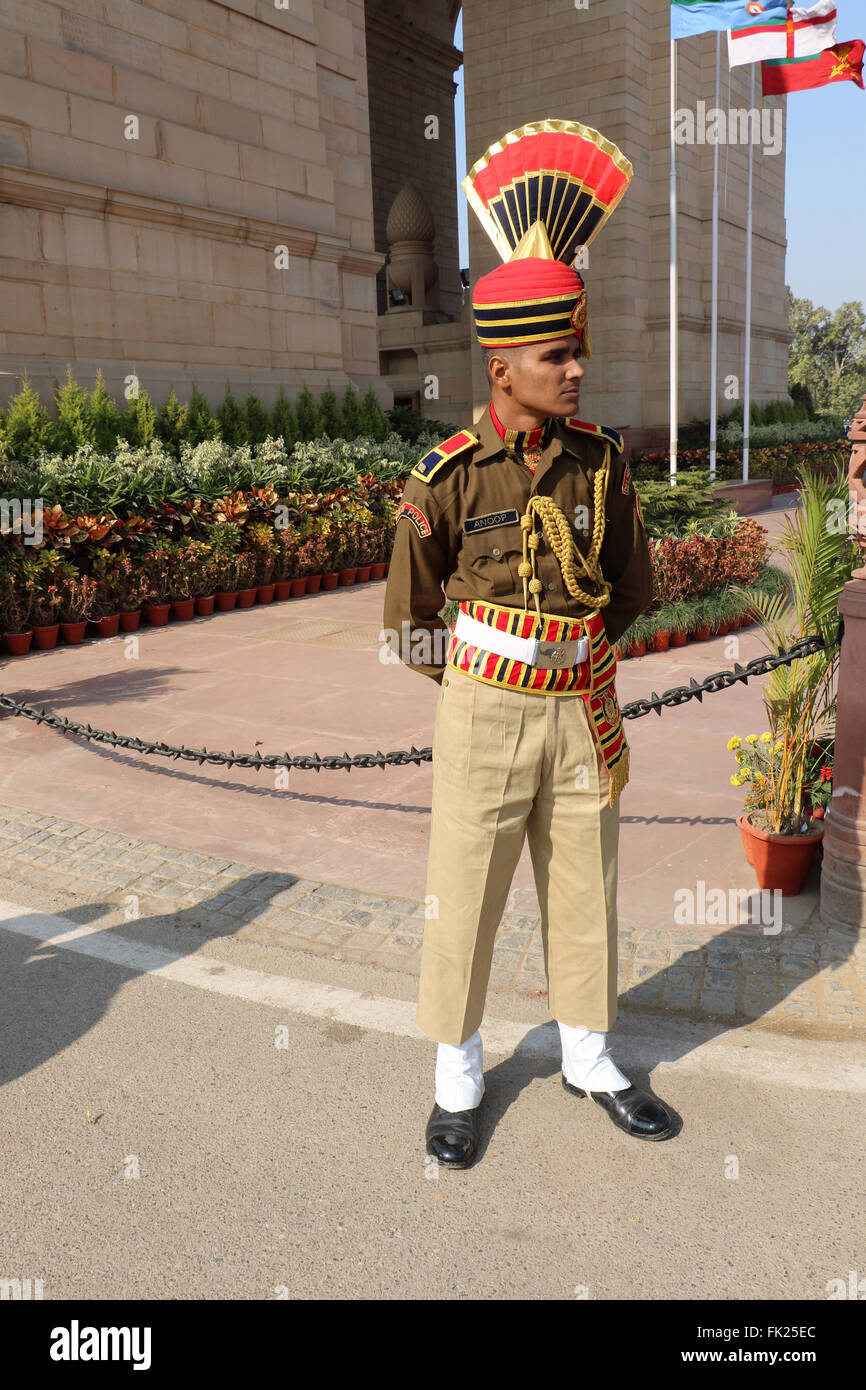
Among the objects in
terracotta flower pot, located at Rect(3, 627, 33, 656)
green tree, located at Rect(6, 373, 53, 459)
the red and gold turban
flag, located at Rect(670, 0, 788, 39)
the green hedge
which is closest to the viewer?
the red and gold turban

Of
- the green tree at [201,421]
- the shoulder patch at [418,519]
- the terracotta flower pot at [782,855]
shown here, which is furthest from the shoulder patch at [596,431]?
the green tree at [201,421]

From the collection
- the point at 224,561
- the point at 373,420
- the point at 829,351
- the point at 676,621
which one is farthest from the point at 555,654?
the point at 829,351

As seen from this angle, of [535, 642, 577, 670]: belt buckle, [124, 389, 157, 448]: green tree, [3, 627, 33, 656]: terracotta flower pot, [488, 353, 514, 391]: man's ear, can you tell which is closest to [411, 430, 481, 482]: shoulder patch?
[488, 353, 514, 391]: man's ear

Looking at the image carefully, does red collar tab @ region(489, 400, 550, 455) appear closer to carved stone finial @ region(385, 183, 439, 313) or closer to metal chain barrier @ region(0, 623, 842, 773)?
metal chain barrier @ region(0, 623, 842, 773)

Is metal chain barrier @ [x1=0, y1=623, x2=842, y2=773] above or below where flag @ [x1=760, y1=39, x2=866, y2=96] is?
below

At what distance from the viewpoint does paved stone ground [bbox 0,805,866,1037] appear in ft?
12.3

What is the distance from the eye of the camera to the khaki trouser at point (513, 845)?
117 inches

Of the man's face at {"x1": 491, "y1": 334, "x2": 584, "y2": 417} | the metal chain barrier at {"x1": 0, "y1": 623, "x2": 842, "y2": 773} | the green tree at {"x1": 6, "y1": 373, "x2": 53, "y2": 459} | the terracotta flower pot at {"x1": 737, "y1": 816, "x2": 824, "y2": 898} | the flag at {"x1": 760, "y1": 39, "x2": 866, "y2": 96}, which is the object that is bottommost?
the terracotta flower pot at {"x1": 737, "y1": 816, "x2": 824, "y2": 898}

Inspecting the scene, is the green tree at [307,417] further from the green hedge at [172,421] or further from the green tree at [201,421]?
the green tree at [201,421]

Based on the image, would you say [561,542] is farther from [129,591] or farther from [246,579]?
[246,579]

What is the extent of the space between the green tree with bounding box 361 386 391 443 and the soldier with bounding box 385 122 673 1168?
572 inches

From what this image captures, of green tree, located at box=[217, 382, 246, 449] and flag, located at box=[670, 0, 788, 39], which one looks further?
green tree, located at box=[217, 382, 246, 449]
